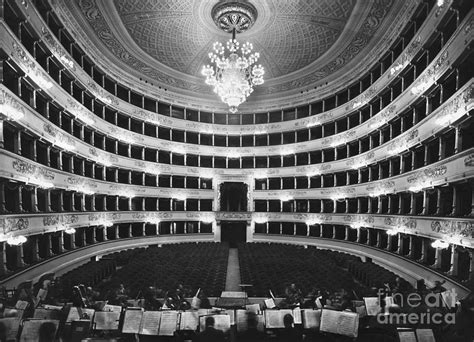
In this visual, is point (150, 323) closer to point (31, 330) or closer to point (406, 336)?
point (31, 330)

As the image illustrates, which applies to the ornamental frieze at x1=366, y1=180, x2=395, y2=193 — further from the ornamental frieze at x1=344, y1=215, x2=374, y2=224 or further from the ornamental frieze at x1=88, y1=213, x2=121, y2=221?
the ornamental frieze at x1=88, y1=213, x2=121, y2=221

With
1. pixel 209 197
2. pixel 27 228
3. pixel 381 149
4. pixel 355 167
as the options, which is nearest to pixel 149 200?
pixel 209 197

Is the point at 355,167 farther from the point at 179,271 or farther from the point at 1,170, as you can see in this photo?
the point at 1,170

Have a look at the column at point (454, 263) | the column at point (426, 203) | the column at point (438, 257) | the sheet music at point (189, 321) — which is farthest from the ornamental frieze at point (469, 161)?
the sheet music at point (189, 321)

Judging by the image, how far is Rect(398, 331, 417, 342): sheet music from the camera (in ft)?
23.1

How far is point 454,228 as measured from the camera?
1334 centimetres

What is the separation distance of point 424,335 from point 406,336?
0.43 meters

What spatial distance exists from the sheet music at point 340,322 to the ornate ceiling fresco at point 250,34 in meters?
18.2

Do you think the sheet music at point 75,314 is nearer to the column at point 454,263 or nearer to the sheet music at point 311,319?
the sheet music at point 311,319

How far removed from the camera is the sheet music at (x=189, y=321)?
8.45 m

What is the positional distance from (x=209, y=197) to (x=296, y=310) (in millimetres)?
26053

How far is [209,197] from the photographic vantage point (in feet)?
115

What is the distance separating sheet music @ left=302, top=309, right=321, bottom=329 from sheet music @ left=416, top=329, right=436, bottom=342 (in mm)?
2244

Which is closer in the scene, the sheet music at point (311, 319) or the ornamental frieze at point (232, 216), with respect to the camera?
the sheet music at point (311, 319)
